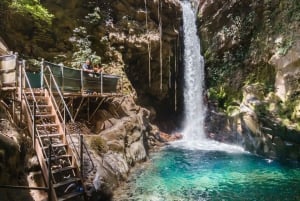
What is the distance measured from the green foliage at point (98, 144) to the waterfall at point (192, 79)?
1489cm

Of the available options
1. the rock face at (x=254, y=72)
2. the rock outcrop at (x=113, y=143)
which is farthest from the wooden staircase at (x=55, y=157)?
the rock face at (x=254, y=72)

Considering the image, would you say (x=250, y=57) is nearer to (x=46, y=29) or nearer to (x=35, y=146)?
(x=46, y=29)

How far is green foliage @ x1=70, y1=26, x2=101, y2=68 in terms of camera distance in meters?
20.3

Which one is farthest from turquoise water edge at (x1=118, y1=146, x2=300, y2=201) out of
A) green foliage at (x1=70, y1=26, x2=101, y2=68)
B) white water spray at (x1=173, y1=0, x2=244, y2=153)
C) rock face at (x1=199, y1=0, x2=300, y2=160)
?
white water spray at (x1=173, y1=0, x2=244, y2=153)

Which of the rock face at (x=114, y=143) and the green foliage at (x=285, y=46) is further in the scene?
the green foliage at (x=285, y=46)

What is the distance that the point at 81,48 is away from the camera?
2125 centimetres

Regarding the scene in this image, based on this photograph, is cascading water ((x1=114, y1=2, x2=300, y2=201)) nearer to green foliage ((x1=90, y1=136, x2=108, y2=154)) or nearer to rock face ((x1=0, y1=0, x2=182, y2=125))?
green foliage ((x1=90, y1=136, x2=108, y2=154))

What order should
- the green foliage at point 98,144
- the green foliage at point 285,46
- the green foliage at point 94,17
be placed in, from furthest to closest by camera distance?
1. the green foliage at point 94,17
2. the green foliage at point 285,46
3. the green foliage at point 98,144

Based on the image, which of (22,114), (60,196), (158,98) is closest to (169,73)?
(158,98)

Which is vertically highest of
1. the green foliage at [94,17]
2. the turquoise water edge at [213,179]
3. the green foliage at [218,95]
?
the green foliage at [94,17]

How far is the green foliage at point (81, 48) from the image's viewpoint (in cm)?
2033

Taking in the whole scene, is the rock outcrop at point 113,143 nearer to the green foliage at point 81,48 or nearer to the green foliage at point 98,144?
the green foliage at point 98,144

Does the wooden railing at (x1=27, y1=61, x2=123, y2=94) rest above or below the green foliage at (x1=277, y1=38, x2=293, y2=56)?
below

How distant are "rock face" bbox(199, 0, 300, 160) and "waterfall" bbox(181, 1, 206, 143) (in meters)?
0.94
